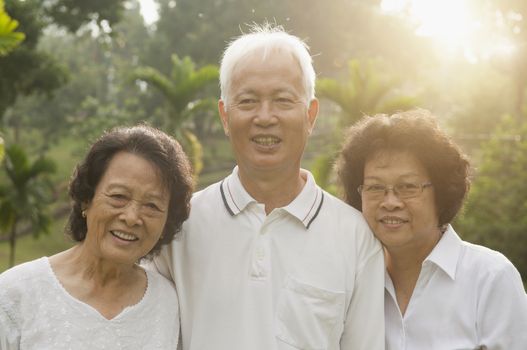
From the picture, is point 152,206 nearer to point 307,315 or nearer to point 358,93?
point 307,315

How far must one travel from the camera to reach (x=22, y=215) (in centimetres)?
1591

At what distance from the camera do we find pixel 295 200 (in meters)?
3.10

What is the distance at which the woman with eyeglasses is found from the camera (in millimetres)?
2912

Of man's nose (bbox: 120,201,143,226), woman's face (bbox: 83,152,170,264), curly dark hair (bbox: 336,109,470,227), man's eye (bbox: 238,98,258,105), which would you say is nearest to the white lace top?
woman's face (bbox: 83,152,170,264)

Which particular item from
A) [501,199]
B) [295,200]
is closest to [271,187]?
[295,200]

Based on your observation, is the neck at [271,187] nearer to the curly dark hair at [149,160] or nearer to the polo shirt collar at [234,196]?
the polo shirt collar at [234,196]

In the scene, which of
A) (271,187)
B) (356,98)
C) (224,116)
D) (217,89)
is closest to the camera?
(271,187)

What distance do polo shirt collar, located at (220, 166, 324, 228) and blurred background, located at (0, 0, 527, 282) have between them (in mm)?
633

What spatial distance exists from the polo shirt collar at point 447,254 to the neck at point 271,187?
69cm

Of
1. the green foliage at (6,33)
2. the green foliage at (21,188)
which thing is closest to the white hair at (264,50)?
the green foliage at (6,33)

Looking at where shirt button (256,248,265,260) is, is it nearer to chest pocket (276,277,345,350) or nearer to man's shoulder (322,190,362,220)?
chest pocket (276,277,345,350)

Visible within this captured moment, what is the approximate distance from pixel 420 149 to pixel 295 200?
0.61m

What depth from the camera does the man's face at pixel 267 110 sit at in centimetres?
305

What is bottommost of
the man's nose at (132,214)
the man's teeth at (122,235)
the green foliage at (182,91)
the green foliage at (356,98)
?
the man's teeth at (122,235)
